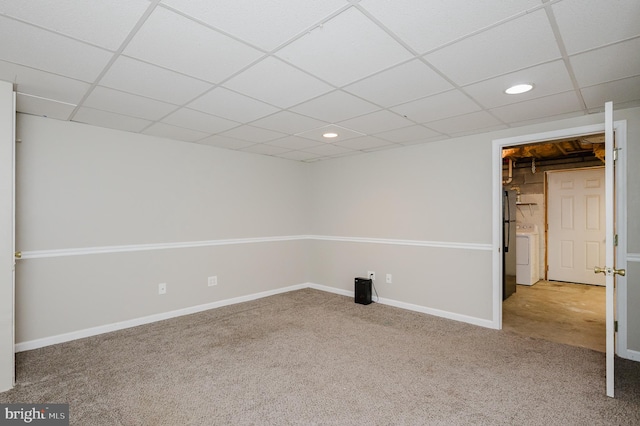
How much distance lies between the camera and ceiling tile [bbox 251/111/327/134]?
319cm

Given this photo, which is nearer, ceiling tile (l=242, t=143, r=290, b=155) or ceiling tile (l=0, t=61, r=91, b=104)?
ceiling tile (l=0, t=61, r=91, b=104)

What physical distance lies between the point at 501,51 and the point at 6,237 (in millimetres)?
3715

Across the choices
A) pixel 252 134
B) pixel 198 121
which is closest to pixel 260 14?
pixel 198 121

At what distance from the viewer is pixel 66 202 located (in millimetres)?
3396

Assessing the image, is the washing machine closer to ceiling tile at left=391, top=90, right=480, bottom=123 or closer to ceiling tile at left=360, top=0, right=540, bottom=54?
ceiling tile at left=391, top=90, right=480, bottom=123

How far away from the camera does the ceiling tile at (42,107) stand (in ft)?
9.10

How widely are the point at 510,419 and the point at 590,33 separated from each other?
7.80 ft

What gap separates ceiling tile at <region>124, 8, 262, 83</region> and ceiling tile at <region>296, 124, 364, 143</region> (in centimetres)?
154

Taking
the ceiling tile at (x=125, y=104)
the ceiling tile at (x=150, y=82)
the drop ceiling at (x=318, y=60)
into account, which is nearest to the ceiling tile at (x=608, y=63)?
the drop ceiling at (x=318, y=60)

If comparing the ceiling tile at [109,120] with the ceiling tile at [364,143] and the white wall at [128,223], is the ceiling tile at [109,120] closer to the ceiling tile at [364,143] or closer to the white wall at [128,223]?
the white wall at [128,223]

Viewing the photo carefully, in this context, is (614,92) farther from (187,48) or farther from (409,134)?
(187,48)

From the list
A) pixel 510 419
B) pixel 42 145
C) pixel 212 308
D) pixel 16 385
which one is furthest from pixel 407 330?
pixel 42 145

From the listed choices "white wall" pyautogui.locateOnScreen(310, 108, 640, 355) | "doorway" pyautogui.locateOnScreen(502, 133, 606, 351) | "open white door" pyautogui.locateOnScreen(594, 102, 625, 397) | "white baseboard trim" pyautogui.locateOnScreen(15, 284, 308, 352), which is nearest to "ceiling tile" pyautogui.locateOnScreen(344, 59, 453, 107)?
"open white door" pyautogui.locateOnScreen(594, 102, 625, 397)

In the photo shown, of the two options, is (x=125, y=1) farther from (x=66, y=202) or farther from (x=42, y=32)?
(x=66, y=202)
